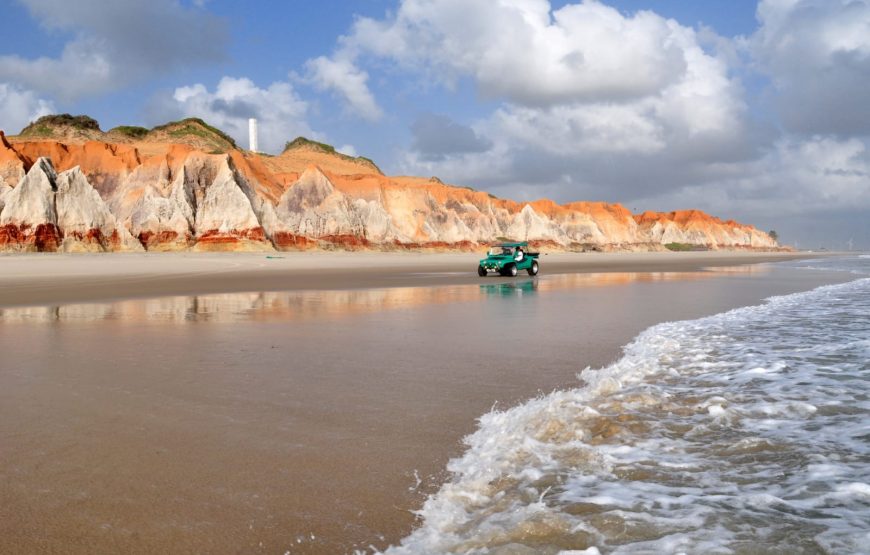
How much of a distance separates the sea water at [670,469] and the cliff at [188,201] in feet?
182

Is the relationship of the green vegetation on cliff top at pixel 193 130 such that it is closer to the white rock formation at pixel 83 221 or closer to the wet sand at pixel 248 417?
the white rock formation at pixel 83 221

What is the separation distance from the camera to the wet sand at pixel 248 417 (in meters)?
3.24

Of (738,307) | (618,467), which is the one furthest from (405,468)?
(738,307)

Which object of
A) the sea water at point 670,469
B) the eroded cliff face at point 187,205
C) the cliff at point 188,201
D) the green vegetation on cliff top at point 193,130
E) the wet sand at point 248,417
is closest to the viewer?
the sea water at point 670,469

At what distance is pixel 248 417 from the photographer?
528 cm

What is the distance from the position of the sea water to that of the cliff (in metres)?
55.3

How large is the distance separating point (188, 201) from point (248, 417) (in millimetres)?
61566

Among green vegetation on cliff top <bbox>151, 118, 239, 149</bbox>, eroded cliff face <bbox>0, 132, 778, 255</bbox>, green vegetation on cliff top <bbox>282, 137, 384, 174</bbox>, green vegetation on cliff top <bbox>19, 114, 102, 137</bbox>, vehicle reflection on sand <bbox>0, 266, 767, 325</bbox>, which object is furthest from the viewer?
green vegetation on cliff top <bbox>282, 137, 384, 174</bbox>

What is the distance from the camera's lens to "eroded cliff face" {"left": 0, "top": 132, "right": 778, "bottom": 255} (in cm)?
5116

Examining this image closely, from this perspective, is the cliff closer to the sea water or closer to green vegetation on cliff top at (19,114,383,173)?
green vegetation on cliff top at (19,114,383,173)

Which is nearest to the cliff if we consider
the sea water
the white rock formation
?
the white rock formation

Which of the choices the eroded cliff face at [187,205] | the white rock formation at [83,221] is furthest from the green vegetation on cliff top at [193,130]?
the white rock formation at [83,221]

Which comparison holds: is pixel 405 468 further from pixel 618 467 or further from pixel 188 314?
pixel 188 314

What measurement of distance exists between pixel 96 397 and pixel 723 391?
6.37m
